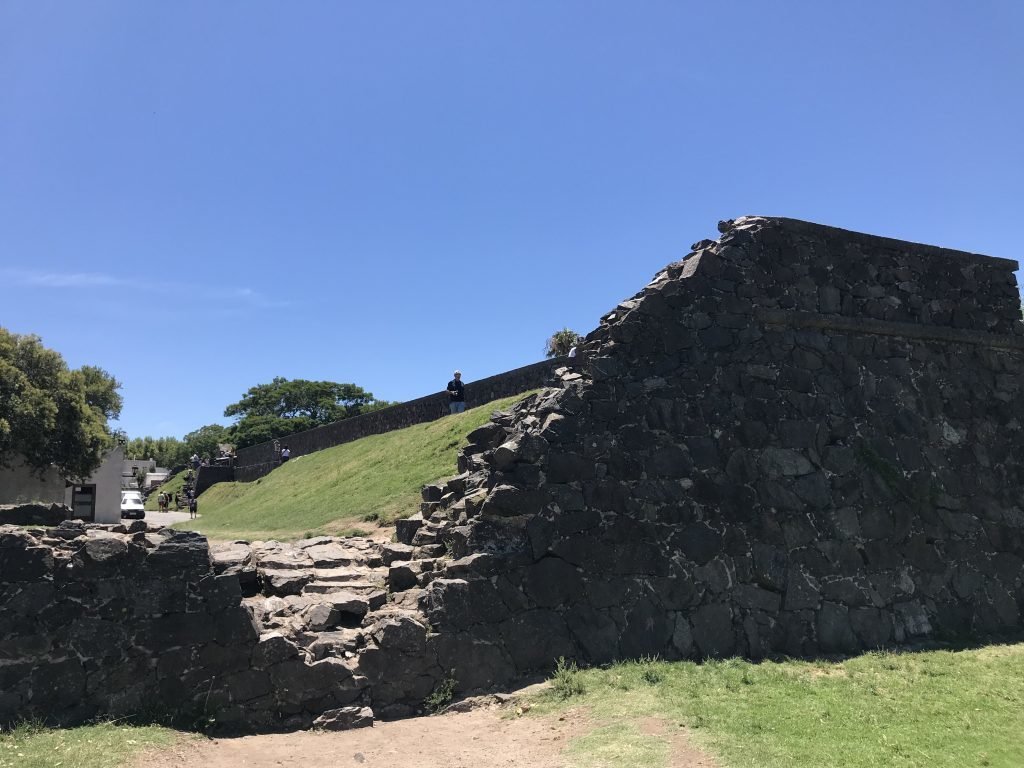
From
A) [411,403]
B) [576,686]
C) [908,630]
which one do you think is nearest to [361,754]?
[576,686]

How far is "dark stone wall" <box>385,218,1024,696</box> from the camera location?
8.61m

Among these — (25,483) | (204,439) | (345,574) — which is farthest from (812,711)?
(204,439)

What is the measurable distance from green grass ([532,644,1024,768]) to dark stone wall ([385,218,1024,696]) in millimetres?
716

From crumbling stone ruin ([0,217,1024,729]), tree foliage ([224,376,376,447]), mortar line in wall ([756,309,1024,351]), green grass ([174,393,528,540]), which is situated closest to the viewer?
crumbling stone ruin ([0,217,1024,729])

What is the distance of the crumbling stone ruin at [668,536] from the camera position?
7125 millimetres

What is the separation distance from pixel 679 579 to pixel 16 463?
93.4 ft

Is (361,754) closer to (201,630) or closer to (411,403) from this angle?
(201,630)

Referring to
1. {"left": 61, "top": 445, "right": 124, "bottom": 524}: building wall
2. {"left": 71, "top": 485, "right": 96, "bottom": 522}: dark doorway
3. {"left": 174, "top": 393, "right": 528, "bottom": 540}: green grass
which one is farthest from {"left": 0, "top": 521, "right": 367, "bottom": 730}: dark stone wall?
{"left": 61, "top": 445, "right": 124, "bottom": 524}: building wall

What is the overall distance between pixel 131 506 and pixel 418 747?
116 ft

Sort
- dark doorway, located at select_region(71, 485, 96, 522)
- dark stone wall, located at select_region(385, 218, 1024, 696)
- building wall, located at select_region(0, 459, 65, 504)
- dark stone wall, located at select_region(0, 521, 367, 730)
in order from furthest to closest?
dark doorway, located at select_region(71, 485, 96, 522), building wall, located at select_region(0, 459, 65, 504), dark stone wall, located at select_region(385, 218, 1024, 696), dark stone wall, located at select_region(0, 521, 367, 730)

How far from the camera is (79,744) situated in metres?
6.18

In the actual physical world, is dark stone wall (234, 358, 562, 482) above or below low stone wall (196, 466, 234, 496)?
Result: above

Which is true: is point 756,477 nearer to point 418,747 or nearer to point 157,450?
point 418,747

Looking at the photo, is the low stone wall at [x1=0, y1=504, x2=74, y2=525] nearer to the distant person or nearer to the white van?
the distant person
